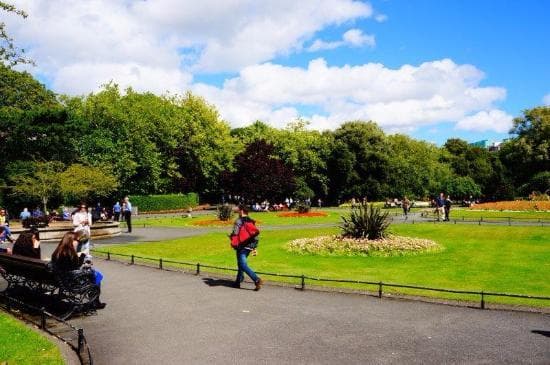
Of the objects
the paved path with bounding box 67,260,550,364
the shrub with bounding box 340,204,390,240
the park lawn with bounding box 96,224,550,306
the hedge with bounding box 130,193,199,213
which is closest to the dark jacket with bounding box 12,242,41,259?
the paved path with bounding box 67,260,550,364

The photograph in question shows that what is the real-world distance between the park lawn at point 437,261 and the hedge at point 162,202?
31.6m

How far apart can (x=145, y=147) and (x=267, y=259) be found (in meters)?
40.2

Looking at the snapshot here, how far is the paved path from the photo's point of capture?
7152 mm

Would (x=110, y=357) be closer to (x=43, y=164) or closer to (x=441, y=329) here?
(x=441, y=329)

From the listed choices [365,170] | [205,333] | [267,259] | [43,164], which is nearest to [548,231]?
[267,259]

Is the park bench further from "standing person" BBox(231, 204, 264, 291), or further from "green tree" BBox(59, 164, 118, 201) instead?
"green tree" BBox(59, 164, 118, 201)

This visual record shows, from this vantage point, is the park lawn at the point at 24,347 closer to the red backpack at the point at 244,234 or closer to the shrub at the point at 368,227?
the red backpack at the point at 244,234

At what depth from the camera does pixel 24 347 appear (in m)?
7.65

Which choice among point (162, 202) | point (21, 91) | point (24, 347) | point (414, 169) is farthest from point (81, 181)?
point (414, 169)

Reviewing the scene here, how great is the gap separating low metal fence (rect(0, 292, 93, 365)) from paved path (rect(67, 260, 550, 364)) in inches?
11.0

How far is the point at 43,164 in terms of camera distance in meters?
38.4

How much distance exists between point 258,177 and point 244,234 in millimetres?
45628

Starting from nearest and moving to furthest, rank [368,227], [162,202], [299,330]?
[299,330], [368,227], [162,202]

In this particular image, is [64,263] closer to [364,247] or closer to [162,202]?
[364,247]
